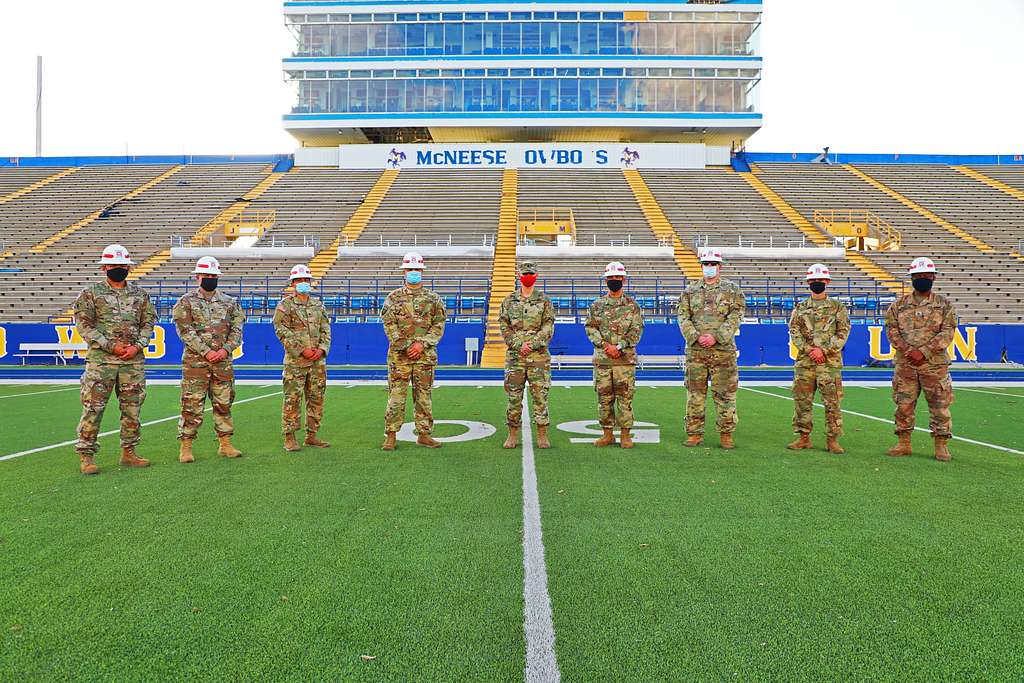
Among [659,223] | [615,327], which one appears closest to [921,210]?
[659,223]

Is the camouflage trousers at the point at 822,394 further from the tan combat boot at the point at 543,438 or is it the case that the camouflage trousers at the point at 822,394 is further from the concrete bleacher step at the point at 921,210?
the concrete bleacher step at the point at 921,210

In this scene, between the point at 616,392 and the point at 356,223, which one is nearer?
the point at 616,392

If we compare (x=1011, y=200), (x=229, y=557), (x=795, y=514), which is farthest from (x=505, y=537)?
(x=1011, y=200)

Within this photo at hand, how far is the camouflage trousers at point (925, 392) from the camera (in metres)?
6.63

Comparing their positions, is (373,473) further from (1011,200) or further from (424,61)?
(1011,200)

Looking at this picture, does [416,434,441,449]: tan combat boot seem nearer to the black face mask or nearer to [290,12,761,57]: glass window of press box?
the black face mask

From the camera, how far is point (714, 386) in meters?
7.37

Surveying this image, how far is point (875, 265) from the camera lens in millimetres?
26922

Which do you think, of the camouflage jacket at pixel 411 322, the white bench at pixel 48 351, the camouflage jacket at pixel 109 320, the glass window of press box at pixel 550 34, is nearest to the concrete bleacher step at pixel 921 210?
the glass window of press box at pixel 550 34

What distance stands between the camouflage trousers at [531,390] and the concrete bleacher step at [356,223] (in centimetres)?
1966

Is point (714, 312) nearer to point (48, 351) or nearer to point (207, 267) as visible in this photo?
point (207, 267)

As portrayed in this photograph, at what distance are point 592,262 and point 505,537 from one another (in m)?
24.1

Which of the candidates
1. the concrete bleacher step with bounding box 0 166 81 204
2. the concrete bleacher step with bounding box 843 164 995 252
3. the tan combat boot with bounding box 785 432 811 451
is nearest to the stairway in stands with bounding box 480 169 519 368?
the tan combat boot with bounding box 785 432 811 451

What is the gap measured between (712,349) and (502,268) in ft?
65.5
